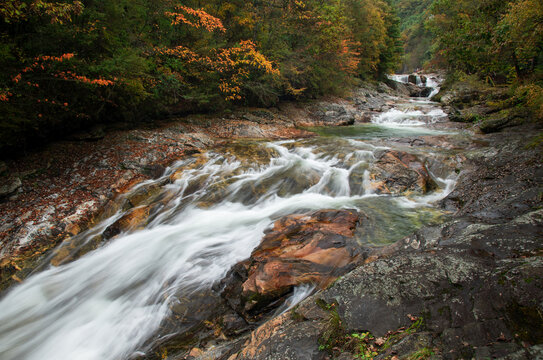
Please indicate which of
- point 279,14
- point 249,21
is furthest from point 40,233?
point 279,14

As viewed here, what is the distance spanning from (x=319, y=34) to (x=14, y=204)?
57.8ft

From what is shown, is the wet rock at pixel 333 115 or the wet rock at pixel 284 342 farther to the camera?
the wet rock at pixel 333 115

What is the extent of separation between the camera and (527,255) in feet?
7.68

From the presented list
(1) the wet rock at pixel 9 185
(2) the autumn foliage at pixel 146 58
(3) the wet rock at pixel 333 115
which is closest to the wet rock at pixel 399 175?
(2) the autumn foliage at pixel 146 58

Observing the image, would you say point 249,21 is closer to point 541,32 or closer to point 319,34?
point 319,34

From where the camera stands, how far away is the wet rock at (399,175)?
20.7ft

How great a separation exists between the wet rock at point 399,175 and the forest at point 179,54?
4.09 meters

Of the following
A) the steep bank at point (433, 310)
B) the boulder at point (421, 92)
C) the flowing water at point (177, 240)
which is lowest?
the flowing water at point (177, 240)

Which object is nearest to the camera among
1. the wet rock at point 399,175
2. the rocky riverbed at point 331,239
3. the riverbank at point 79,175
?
the rocky riverbed at point 331,239

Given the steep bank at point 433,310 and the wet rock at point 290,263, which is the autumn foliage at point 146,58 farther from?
the steep bank at point 433,310

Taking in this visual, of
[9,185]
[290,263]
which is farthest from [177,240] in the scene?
[9,185]

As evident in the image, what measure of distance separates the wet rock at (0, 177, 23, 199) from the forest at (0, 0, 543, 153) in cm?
117

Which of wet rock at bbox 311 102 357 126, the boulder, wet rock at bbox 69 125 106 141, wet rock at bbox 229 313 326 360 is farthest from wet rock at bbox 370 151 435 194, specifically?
the boulder

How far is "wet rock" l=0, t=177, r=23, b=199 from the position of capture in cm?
587
